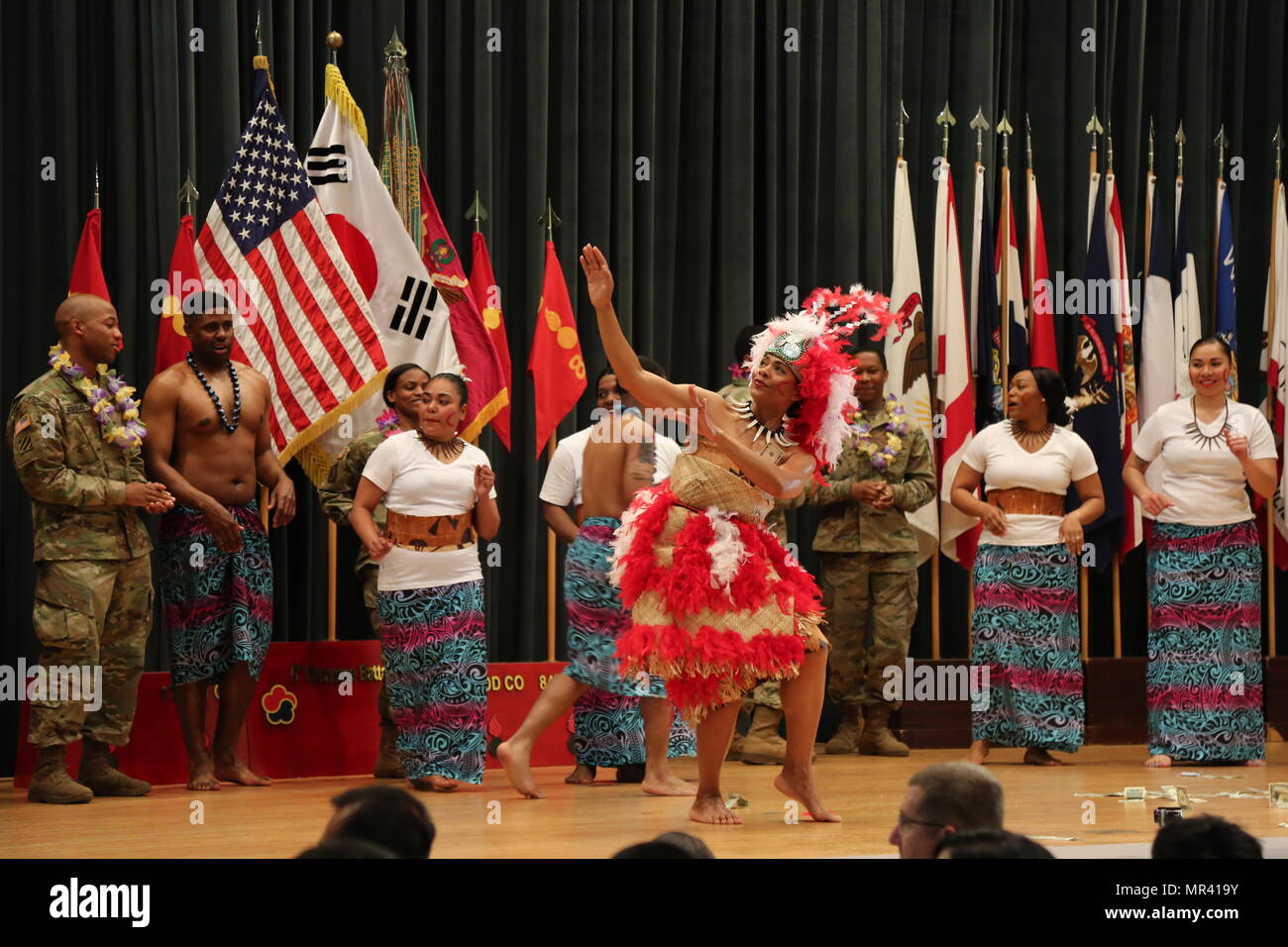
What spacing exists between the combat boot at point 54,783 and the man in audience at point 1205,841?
4.03 metres

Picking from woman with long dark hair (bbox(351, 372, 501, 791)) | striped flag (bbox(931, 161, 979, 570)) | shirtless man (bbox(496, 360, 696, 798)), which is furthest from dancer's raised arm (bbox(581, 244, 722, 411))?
striped flag (bbox(931, 161, 979, 570))

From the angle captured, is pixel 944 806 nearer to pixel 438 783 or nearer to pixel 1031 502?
pixel 438 783

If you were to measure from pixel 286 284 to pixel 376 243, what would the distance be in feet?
1.51

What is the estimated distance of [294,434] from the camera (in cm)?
620

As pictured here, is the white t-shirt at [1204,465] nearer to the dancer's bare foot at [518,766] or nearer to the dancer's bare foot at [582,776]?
the dancer's bare foot at [582,776]

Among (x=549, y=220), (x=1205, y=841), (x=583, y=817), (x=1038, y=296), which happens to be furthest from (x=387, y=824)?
(x=1038, y=296)

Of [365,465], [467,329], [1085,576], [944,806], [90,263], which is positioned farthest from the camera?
[1085,576]

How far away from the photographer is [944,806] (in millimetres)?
2227

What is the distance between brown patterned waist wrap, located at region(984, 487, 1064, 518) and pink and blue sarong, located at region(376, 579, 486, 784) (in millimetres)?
2292

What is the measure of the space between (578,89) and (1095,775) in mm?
3887

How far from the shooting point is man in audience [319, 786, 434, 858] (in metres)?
1.85

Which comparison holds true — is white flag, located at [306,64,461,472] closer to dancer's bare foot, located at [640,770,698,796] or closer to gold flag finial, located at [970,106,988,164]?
dancer's bare foot, located at [640,770,698,796]
